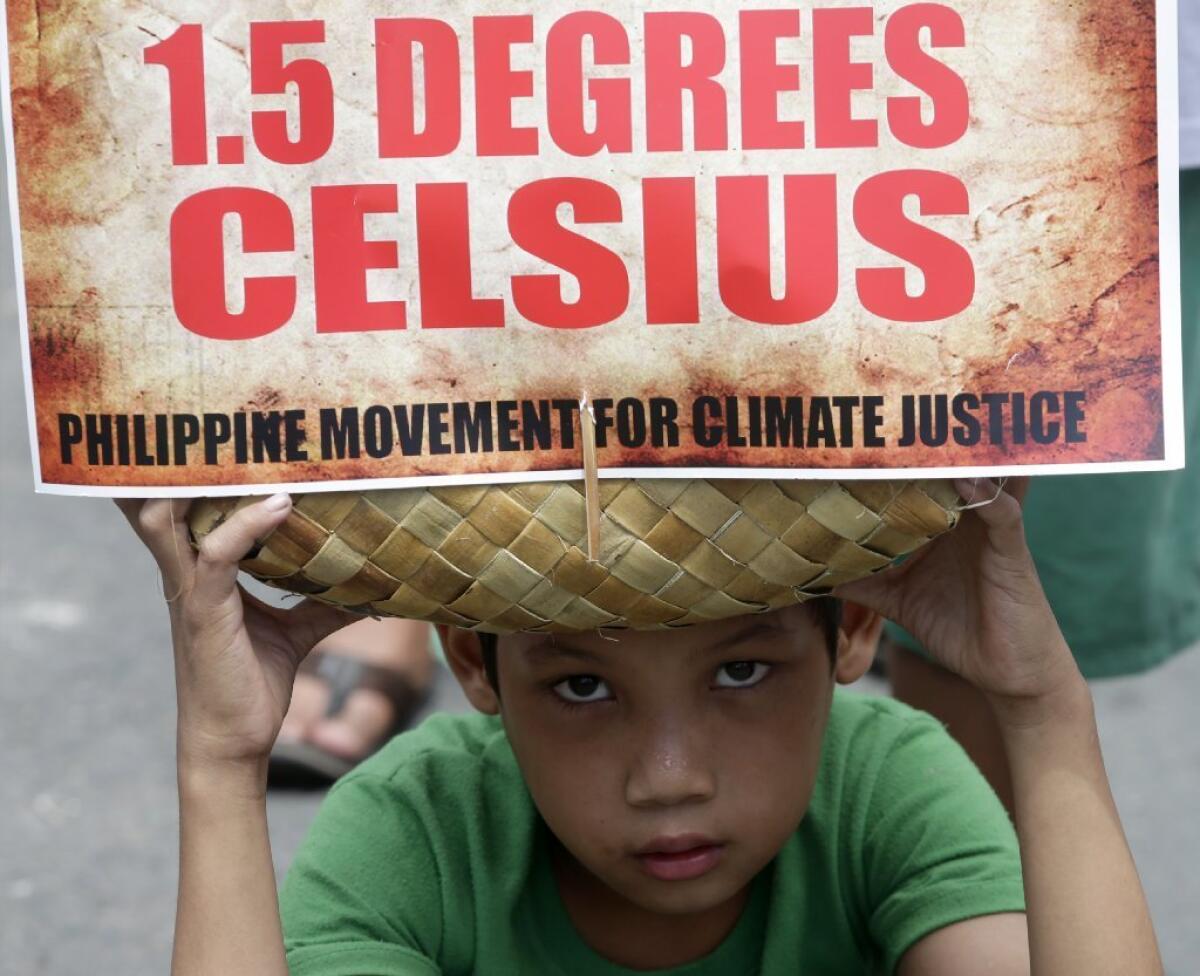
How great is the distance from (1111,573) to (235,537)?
4.10 feet

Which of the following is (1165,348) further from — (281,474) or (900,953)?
(900,953)

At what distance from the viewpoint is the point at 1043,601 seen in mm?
1467

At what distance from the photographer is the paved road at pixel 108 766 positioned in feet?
9.06

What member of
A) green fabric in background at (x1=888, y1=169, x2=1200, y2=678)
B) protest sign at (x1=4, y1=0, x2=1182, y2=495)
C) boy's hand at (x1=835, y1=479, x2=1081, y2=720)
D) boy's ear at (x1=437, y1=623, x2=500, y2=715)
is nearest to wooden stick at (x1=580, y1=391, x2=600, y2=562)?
protest sign at (x1=4, y1=0, x2=1182, y2=495)

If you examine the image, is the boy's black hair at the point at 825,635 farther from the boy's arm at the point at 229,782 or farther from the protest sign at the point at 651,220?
the protest sign at the point at 651,220

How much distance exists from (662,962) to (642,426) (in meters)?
0.80

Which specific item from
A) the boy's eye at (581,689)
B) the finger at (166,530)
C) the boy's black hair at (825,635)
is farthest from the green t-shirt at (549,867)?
the finger at (166,530)

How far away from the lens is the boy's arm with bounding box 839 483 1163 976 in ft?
4.85

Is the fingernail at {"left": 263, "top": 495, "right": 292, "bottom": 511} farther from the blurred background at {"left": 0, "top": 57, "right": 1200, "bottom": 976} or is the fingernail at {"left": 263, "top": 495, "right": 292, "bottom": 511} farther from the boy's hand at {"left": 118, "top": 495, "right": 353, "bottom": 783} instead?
the blurred background at {"left": 0, "top": 57, "right": 1200, "bottom": 976}

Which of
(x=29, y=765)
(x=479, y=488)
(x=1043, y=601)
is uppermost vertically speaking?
(x=479, y=488)

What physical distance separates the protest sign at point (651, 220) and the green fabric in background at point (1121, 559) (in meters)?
0.91

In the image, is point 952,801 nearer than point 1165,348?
No

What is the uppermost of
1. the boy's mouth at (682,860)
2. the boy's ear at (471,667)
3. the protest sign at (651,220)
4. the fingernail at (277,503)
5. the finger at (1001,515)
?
the protest sign at (651,220)

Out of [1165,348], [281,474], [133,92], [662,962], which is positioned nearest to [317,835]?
[662,962]
